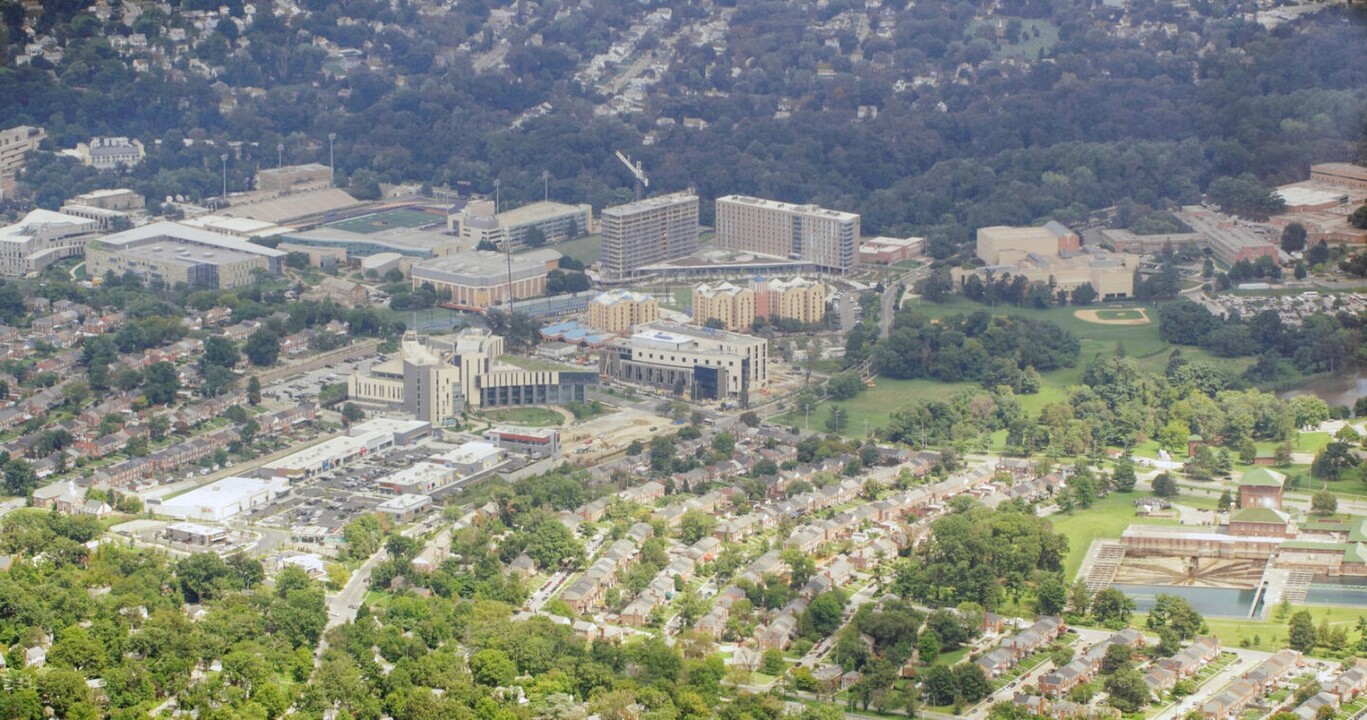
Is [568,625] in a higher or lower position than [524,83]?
lower

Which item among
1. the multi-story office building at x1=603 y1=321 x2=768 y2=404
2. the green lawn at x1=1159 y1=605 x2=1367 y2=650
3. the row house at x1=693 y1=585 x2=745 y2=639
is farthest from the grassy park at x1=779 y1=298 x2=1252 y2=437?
the green lawn at x1=1159 y1=605 x2=1367 y2=650

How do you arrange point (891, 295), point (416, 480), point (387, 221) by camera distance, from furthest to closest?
1. point (387, 221)
2. point (891, 295)
3. point (416, 480)

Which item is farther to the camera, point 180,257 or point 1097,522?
point 180,257

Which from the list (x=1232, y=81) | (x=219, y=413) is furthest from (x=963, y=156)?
(x=219, y=413)

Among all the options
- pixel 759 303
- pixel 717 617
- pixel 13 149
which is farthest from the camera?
pixel 13 149

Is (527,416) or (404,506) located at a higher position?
(527,416)

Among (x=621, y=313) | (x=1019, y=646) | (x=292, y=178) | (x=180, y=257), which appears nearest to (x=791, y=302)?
(x=621, y=313)

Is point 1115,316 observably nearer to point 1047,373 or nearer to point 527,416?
point 1047,373

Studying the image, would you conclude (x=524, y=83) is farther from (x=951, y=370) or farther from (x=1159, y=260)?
(x=951, y=370)
